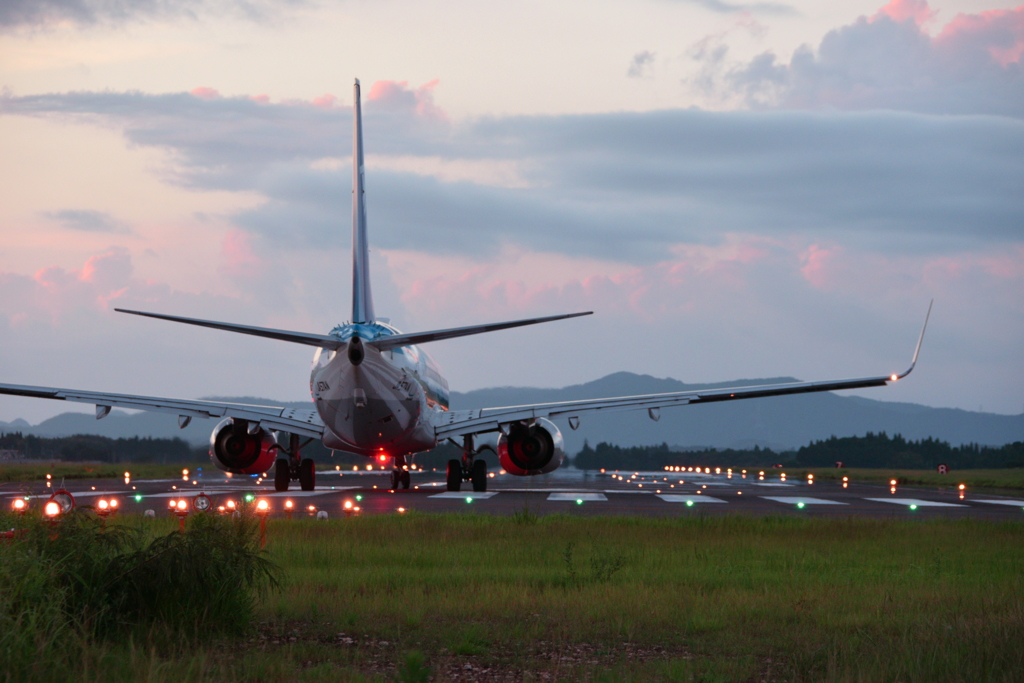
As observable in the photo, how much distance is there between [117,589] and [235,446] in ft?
82.9

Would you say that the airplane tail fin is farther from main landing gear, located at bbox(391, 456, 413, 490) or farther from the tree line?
the tree line

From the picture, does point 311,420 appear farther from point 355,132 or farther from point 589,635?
point 589,635

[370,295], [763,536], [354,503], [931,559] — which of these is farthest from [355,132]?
[931,559]

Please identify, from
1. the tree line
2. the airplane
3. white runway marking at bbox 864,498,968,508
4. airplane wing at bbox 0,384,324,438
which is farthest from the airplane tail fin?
the tree line

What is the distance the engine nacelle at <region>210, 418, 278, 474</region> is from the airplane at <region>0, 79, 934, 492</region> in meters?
0.03

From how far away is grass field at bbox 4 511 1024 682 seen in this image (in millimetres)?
7711

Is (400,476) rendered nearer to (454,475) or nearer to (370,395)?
(454,475)

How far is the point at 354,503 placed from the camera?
28641 millimetres

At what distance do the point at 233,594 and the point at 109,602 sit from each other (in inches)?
42.5

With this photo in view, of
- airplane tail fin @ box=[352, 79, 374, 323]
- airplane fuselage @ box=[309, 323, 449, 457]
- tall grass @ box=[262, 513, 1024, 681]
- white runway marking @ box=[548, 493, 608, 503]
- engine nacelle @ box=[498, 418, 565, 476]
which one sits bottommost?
tall grass @ box=[262, 513, 1024, 681]

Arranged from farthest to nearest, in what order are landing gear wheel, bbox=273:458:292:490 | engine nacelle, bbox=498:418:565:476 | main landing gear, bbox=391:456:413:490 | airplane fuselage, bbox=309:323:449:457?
main landing gear, bbox=391:456:413:490
landing gear wheel, bbox=273:458:292:490
engine nacelle, bbox=498:418:565:476
airplane fuselage, bbox=309:323:449:457

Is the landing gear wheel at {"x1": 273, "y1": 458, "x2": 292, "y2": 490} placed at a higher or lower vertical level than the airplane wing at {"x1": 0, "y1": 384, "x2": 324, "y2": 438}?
lower

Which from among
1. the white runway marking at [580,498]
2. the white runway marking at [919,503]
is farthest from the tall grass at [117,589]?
the white runway marking at [919,503]

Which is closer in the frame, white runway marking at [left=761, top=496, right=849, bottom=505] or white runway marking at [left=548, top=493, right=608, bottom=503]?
white runway marking at [left=761, top=496, right=849, bottom=505]
